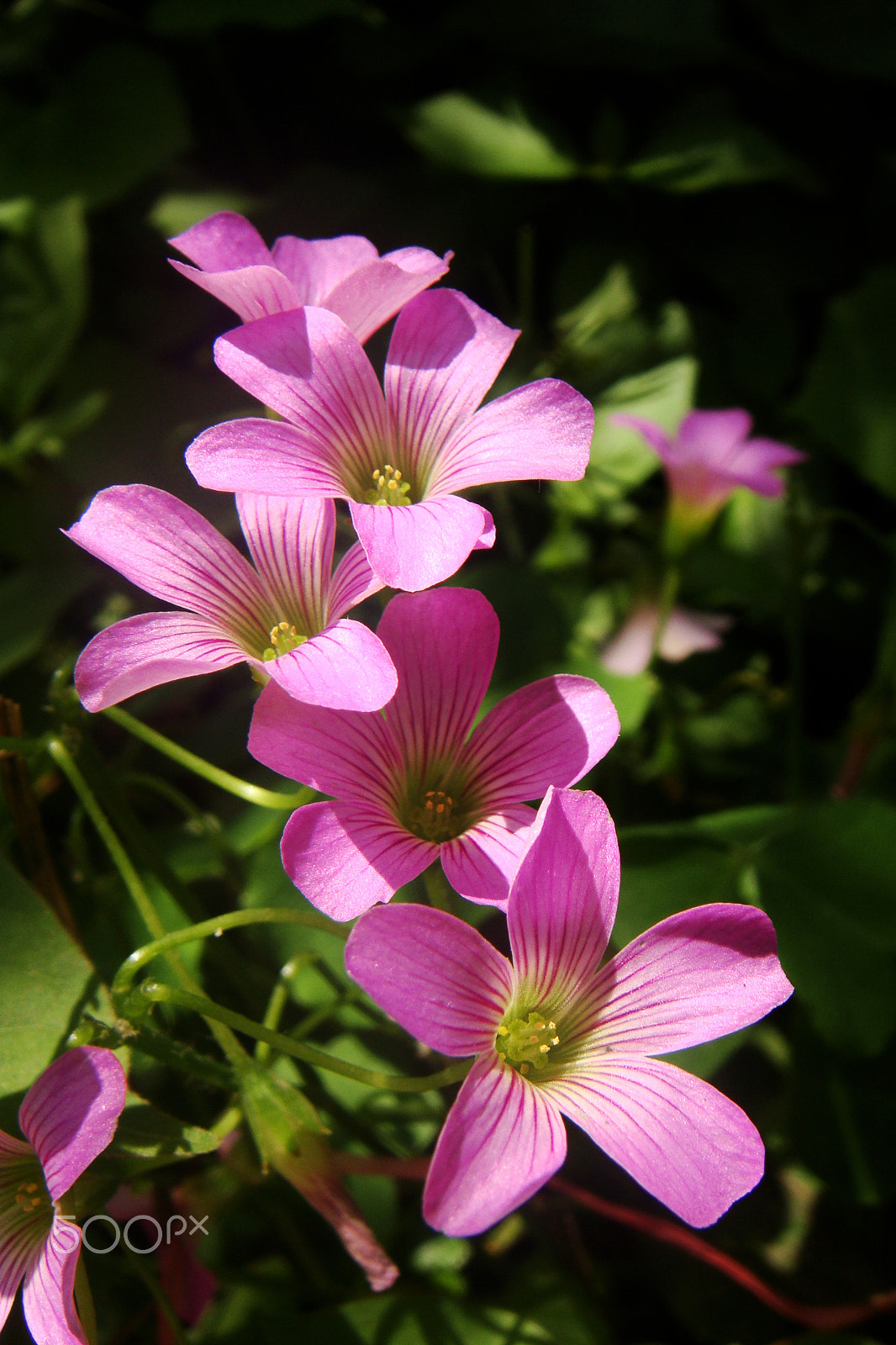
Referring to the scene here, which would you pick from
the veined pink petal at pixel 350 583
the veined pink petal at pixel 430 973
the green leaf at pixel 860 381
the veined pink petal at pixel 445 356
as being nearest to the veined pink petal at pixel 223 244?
the veined pink petal at pixel 445 356

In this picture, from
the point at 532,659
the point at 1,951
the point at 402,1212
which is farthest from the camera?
the point at 532,659

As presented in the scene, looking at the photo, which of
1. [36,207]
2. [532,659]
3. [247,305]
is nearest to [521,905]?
[247,305]

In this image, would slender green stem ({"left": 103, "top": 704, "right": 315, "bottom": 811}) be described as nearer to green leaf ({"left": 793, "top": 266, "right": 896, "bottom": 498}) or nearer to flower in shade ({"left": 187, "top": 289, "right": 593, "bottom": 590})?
flower in shade ({"left": 187, "top": 289, "right": 593, "bottom": 590})

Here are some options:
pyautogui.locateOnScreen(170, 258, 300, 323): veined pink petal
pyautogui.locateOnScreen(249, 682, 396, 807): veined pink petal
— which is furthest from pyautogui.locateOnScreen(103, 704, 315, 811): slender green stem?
pyautogui.locateOnScreen(170, 258, 300, 323): veined pink petal

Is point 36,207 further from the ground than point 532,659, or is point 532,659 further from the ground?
point 36,207

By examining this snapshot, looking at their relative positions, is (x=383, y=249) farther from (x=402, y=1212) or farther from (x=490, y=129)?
(x=402, y=1212)

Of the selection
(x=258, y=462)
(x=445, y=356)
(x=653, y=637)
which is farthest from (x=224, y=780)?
(x=653, y=637)

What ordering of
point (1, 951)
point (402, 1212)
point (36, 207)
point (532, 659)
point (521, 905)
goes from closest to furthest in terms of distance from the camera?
point (521, 905)
point (1, 951)
point (402, 1212)
point (532, 659)
point (36, 207)
